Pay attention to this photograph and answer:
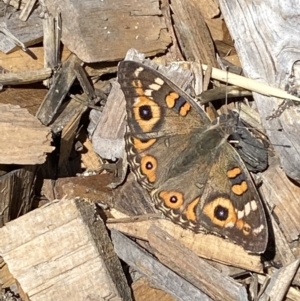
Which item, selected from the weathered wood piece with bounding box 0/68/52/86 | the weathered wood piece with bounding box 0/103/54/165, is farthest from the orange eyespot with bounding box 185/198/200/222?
the weathered wood piece with bounding box 0/68/52/86

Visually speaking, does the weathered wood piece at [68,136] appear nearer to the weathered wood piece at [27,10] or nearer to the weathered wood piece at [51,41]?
the weathered wood piece at [51,41]

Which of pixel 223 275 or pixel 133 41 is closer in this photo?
pixel 223 275

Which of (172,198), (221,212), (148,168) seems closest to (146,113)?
(148,168)

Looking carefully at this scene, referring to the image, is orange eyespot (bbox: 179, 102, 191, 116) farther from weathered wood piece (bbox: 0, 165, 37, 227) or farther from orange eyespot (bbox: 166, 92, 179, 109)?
weathered wood piece (bbox: 0, 165, 37, 227)

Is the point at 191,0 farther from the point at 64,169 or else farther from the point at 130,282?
the point at 130,282

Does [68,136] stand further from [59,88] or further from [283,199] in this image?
[283,199]

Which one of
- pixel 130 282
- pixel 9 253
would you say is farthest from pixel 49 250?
pixel 130 282
